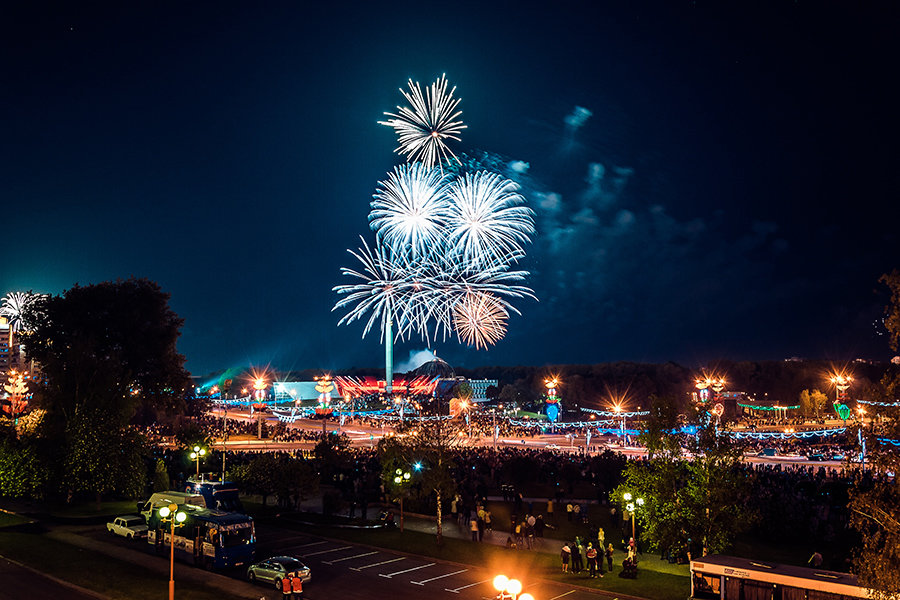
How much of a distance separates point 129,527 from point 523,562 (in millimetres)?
16504

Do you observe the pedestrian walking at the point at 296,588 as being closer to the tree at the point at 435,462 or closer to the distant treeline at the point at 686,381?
the tree at the point at 435,462

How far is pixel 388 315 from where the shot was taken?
7256 centimetres

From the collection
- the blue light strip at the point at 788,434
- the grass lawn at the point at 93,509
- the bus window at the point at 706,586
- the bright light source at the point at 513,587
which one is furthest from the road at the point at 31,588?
the blue light strip at the point at 788,434

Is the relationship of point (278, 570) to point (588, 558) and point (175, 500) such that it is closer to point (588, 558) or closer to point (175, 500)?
point (175, 500)

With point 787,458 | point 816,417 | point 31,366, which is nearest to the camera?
point 787,458

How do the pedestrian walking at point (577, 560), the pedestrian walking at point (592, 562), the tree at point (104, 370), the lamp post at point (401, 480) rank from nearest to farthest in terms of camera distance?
the pedestrian walking at point (592, 562) < the pedestrian walking at point (577, 560) < the lamp post at point (401, 480) < the tree at point (104, 370)

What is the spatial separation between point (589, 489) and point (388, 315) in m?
36.7

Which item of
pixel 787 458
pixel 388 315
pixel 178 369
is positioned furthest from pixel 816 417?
pixel 178 369

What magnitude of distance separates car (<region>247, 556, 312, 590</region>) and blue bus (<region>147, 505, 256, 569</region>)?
2086 mm

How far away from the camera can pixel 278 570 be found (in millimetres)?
20719

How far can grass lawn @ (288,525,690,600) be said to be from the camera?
2112cm

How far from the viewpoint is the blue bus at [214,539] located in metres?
23.0

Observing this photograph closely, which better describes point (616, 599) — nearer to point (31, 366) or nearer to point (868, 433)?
point (868, 433)

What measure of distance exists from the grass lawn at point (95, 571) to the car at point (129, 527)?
2279 mm
